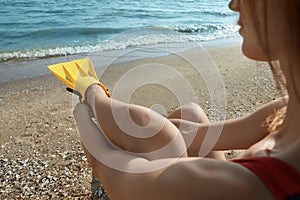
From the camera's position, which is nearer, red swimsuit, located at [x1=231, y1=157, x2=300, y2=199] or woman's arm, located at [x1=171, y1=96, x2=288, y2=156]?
red swimsuit, located at [x1=231, y1=157, x2=300, y2=199]

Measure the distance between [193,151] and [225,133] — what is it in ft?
0.50

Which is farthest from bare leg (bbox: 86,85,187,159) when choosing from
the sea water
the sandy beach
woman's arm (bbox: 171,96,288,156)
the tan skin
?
the sea water

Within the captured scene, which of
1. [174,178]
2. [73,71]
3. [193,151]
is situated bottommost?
[193,151]

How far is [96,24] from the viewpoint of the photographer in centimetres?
868

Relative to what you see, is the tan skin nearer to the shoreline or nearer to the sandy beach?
the sandy beach

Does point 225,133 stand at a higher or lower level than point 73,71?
lower

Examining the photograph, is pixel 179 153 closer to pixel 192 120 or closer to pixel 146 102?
pixel 192 120

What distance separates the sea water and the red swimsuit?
401 cm

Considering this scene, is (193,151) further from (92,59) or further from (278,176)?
(92,59)

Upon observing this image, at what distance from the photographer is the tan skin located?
2.39 feet

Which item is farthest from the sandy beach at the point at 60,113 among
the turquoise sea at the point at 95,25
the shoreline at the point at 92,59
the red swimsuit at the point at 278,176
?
the red swimsuit at the point at 278,176

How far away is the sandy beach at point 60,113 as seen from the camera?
2195mm

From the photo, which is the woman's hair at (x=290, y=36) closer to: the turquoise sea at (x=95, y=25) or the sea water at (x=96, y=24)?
the turquoise sea at (x=95, y=25)

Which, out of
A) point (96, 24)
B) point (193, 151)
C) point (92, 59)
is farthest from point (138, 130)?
point (96, 24)
